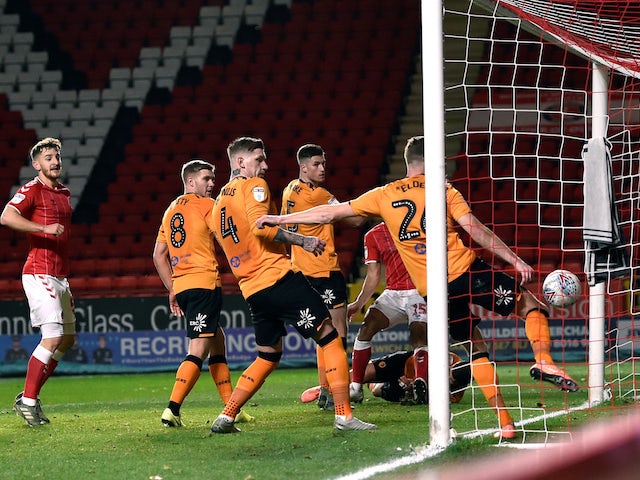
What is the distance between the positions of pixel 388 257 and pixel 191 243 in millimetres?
1943

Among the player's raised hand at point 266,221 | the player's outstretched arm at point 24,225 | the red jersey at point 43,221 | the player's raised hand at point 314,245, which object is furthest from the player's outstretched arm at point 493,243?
the red jersey at point 43,221

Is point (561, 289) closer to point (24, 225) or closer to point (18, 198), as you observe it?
point (24, 225)

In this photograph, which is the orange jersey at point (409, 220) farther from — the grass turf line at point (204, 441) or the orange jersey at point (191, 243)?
the orange jersey at point (191, 243)

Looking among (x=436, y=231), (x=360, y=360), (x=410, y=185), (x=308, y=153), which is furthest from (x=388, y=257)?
(x=436, y=231)

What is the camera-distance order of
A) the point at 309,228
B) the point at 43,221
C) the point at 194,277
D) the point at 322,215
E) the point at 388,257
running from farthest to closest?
the point at 388,257 → the point at 309,228 → the point at 43,221 → the point at 194,277 → the point at 322,215

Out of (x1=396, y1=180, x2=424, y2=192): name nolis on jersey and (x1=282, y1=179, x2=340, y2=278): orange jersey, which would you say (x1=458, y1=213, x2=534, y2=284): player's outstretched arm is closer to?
(x1=396, y1=180, x2=424, y2=192): name nolis on jersey

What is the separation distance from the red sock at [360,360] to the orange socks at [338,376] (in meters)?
1.90

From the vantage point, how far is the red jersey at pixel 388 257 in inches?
308

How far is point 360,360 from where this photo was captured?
7.66 metres

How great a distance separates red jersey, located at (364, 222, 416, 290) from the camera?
25.6 ft

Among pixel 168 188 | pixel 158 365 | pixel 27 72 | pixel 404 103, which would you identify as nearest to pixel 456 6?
pixel 404 103

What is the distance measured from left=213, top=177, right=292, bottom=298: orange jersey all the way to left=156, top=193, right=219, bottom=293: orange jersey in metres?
0.65

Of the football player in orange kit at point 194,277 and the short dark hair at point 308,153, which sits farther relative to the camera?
the short dark hair at point 308,153

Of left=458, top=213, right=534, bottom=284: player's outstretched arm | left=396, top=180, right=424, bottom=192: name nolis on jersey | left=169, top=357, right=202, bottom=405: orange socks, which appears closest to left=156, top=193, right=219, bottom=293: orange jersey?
left=169, top=357, right=202, bottom=405: orange socks
